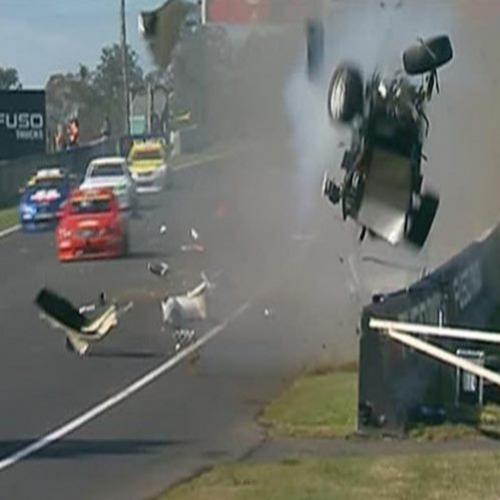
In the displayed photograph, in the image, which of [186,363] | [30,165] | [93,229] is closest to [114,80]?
[93,229]

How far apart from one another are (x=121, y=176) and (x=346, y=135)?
93.0ft

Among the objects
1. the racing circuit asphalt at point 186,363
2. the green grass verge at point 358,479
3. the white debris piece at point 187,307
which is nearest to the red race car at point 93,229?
the racing circuit asphalt at point 186,363

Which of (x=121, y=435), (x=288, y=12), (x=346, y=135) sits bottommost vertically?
(x=121, y=435)

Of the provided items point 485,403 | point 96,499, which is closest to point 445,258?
point 485,403

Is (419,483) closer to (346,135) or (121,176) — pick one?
(346,135)

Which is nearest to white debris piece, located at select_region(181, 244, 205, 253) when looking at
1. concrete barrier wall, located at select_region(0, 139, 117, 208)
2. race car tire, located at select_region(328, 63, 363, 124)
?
race car tire, located at select_region(328, 63, 363, 124)

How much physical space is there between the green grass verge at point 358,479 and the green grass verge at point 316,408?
2223 mm

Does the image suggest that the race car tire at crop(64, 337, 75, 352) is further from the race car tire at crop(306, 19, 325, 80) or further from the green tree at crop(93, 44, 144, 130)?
the race car tire at crop(306, 19, 325, 80)

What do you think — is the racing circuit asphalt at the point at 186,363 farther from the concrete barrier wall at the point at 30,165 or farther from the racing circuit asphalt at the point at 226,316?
the concrete barrier wall at the point at 30,165

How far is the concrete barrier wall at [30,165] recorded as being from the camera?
56250 millimetres

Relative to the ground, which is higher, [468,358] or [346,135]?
[346,135]

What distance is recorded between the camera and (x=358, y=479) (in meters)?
13.4

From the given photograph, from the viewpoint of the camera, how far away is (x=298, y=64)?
17766 mm

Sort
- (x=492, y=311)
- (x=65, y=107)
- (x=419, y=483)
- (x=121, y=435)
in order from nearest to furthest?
(x=419, y=483) → (x=121, y=435) → (x=492, y=311) → (x=65, y=107)
